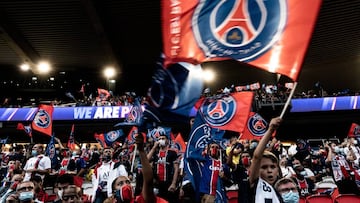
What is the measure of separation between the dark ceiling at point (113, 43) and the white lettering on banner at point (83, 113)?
11.6 feet

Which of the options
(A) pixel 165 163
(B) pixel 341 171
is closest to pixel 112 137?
(A) pixel 165 163

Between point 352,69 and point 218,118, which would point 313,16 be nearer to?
point 218,118

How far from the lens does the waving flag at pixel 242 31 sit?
7.97 feet

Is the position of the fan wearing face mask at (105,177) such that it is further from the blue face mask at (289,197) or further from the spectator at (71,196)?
the blue face mask at (289,197)

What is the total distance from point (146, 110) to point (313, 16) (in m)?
1.30

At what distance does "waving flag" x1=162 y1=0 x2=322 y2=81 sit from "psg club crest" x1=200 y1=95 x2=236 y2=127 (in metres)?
3.31

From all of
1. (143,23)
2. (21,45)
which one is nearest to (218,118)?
(143,23)

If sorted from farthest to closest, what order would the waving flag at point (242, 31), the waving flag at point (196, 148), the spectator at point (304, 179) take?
the spectator at point (304, 179)
the waving flag at point (196, 148)
the waving flag at point (242, 31)

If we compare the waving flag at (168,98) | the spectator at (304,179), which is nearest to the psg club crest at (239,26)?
the waving flag at (168,98)

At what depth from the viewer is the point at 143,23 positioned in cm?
1966

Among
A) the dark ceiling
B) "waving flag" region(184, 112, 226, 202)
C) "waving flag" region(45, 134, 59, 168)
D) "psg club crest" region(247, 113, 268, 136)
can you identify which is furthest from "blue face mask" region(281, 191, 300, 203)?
the dark ceiling

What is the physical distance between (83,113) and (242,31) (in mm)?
20014

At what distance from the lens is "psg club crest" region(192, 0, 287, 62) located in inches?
102

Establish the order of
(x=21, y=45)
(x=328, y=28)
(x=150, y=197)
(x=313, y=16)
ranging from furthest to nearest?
1. (x=21, y=45)
2. (x=328, y=28)
3. (x=150, y=197)
4. (x=313, y=16)
